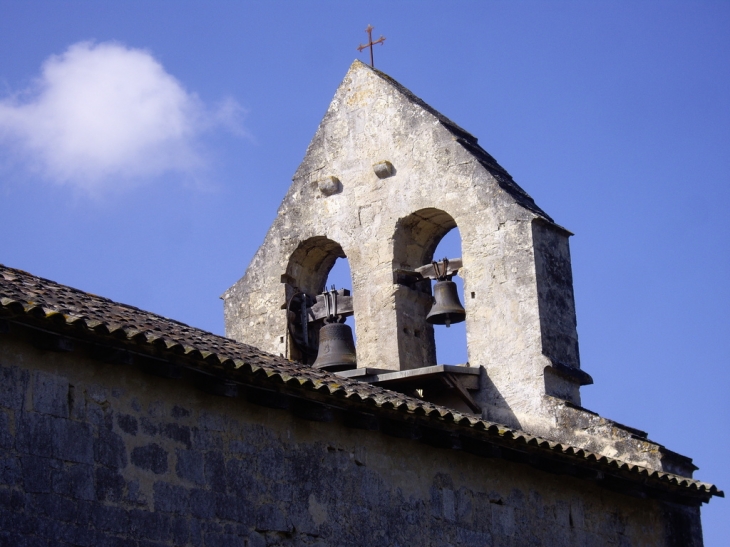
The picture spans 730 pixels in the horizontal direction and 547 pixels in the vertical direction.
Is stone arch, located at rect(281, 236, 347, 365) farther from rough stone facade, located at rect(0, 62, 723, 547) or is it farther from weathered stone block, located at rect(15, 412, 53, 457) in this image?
weathered stone block, located at rect(15, 412, 53, 457)

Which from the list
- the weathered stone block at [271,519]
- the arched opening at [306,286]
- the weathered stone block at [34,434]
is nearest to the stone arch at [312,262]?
the arched opening at [306,286]

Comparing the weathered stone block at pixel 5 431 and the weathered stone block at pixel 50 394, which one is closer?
the weathered stone block at pixel 5 431

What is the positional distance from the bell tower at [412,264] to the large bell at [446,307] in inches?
0.7

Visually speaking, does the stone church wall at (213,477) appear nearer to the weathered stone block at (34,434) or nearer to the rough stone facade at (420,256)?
the weathered stone block at (34,434)

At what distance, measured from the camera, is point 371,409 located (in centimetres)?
1010

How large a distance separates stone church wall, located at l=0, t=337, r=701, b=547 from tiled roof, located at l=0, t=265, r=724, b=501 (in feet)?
0.82

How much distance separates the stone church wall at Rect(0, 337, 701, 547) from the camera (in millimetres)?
8086

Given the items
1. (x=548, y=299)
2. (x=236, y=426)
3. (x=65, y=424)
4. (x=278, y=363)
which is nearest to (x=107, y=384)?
(x=65, y=424)

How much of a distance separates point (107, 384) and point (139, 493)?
0.66m

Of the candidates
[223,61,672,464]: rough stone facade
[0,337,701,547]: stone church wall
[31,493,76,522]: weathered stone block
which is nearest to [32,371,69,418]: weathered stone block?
[0,337,701,547]: stone church wall

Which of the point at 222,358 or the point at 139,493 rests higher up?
the point at 222,358

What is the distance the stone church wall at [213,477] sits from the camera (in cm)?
809

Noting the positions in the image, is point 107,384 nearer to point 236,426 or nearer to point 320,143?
point 236,426

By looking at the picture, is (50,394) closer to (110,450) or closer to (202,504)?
(110,450)
